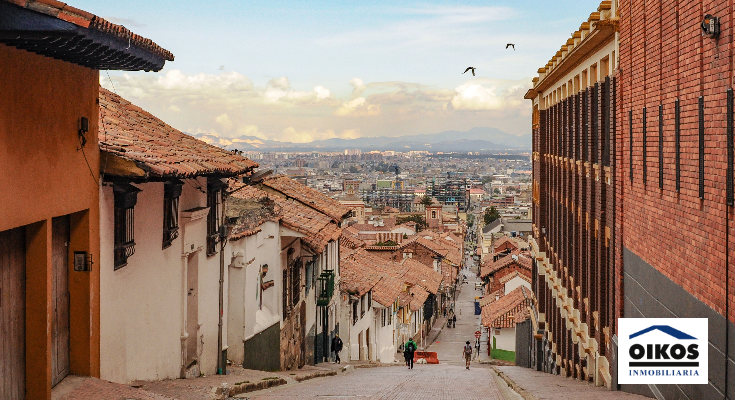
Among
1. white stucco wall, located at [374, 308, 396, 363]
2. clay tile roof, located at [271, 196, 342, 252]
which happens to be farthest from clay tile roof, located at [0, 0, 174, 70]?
white stucco wall, located at [374, 308, 396, 363]

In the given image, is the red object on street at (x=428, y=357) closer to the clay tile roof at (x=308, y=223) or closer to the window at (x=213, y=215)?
the clay tile roof at (x=308, y=223)

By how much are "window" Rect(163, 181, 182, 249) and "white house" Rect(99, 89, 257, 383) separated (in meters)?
0.02

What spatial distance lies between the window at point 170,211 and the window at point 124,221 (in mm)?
1542

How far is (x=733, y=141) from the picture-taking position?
7.95 metres

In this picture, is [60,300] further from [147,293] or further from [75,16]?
[75,16]

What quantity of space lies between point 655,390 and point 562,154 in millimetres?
13436

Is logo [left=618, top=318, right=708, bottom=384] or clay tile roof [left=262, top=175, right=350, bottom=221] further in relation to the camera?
clay tile roof [left=262, top=175, right=350, bottom=221]

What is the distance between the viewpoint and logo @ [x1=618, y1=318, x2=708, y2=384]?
30.5 ft

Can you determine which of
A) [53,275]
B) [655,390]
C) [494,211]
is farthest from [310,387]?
[494,211]

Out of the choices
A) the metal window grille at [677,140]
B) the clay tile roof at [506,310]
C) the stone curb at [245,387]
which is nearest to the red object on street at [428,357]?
the clay tile roof at [506,310]

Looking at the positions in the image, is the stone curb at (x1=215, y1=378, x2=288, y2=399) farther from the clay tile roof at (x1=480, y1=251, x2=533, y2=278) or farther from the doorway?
the clay tile roof at (x1=480, y1=251, x2=533, y2=278)

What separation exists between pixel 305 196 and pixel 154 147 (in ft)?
51.6

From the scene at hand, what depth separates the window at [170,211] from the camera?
458 inches

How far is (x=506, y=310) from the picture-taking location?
163ft
